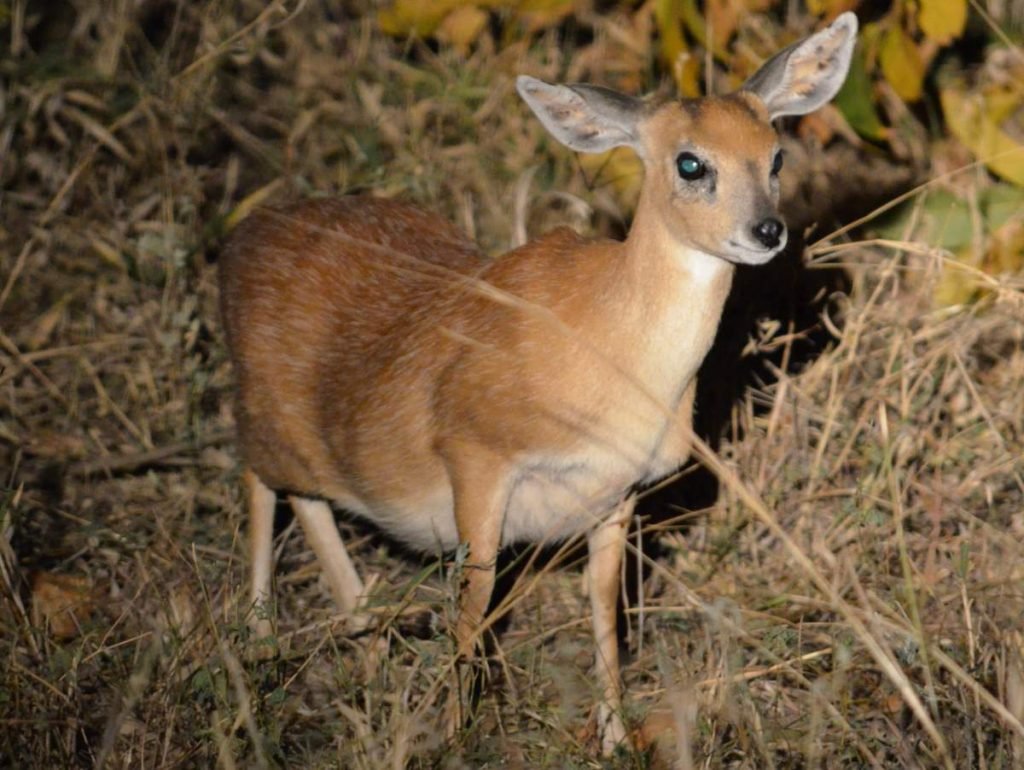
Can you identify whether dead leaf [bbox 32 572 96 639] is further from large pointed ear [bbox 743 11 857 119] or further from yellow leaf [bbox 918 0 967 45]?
yellow leaf [bbox 918 0 967 45]

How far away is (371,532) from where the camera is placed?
5633 mm

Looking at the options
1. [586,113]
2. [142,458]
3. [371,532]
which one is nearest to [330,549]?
[371,532]

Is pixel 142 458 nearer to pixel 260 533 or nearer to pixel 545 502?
pixel 260 533

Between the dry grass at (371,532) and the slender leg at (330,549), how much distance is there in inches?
5.4

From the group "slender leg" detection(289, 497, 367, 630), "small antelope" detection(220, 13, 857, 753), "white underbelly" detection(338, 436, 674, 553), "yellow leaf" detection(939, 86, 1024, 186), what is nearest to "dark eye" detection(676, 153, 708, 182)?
"small antelope" detection(220, 13, 857, 753)

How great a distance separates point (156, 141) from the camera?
6.58m

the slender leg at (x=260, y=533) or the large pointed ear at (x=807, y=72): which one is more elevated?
the large pointed ear at (x=807, y=72)

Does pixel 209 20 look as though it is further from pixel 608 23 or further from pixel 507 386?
pixel 507 386

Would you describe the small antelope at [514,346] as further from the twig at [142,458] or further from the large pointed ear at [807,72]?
the twig at [142,458]

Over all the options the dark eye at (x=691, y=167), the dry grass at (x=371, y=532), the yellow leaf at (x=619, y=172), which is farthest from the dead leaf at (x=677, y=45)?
the dark eye at (x=691, y=167)

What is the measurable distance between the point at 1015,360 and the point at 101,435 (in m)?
3.14

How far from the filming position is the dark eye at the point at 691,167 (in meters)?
4.25

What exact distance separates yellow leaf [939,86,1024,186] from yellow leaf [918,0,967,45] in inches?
20.4

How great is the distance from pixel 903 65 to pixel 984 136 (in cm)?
45
